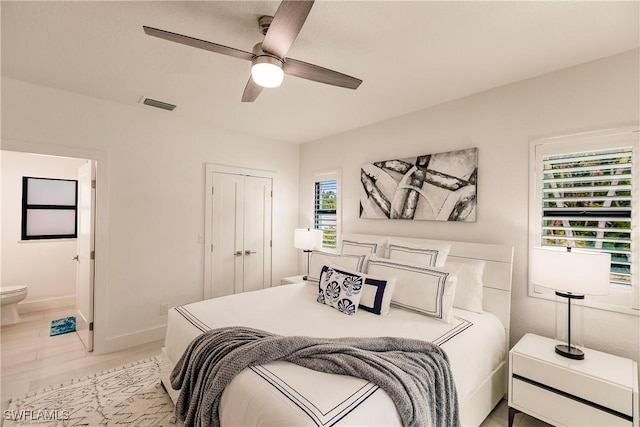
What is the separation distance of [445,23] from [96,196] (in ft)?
11.3

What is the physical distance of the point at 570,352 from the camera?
190 centimetres

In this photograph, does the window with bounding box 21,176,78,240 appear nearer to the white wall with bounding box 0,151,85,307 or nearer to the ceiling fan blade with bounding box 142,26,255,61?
the white wall with bounding box 0,151,85,307

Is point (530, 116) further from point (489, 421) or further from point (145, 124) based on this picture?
point (145, 124)

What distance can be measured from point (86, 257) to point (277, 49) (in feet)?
10.1

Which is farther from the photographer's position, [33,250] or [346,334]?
[33,250]

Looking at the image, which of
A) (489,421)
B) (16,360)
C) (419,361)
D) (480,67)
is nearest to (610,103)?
(480,67)

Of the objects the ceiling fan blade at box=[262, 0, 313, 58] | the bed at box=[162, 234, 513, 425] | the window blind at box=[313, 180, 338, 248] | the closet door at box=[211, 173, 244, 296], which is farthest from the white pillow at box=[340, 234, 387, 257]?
the ceiling fan blade at box=[262, 0, 313, 58]

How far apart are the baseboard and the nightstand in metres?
5.65

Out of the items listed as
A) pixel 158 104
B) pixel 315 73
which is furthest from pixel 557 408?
pixel 158 104

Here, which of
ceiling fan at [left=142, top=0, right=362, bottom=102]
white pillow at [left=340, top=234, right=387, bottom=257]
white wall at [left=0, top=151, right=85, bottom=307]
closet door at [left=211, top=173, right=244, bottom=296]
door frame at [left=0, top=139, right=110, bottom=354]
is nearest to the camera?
ceiling fan at [left=142, top=0, right=362, bottom=102]

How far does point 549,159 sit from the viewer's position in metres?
2.33

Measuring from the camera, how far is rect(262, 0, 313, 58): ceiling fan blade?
127 cm

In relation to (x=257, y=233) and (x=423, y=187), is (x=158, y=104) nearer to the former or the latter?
(x=257, y=233)

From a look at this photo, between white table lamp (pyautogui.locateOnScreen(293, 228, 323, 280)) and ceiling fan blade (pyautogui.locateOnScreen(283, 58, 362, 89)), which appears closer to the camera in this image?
ceiling fan blade (pyautogui.locateOnScreen(283, 58, 362, 89))
